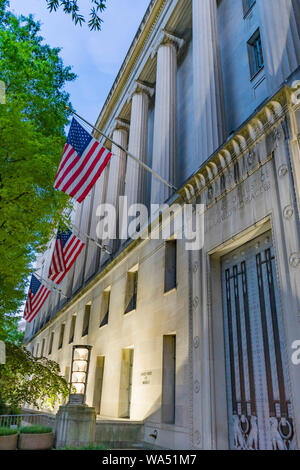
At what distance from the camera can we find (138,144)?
21547 mm

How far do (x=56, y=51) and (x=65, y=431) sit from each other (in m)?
14.0

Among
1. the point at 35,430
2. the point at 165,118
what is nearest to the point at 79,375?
the point at 35,430

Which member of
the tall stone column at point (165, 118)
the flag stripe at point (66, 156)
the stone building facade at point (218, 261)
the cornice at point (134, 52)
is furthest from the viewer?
the cornice at point (134, 52)

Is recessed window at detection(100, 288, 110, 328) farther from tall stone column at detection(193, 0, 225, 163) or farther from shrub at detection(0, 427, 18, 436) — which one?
tall stone column at detection(193, 0, 225, 163)

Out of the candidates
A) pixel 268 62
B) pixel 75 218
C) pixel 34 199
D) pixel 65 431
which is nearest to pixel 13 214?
pixel 34 199

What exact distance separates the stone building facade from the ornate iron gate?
0.03 metres

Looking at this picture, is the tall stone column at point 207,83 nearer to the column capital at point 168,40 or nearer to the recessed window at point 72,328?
the column capital at point 168,40

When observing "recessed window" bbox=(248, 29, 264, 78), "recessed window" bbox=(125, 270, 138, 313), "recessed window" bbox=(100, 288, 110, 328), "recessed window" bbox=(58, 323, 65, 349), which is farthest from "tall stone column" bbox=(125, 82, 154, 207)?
"recessed window" bbox=(58, 323, 65, 349)

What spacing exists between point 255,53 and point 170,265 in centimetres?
906

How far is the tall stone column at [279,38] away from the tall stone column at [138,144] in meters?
10.8

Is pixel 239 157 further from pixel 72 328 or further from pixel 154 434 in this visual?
pixel 72 328

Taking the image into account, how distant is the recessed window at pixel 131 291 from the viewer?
1670cm

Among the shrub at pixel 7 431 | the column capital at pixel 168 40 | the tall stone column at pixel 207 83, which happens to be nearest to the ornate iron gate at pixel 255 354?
the tall stone column at pixel 207 83

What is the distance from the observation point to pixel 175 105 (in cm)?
1828
